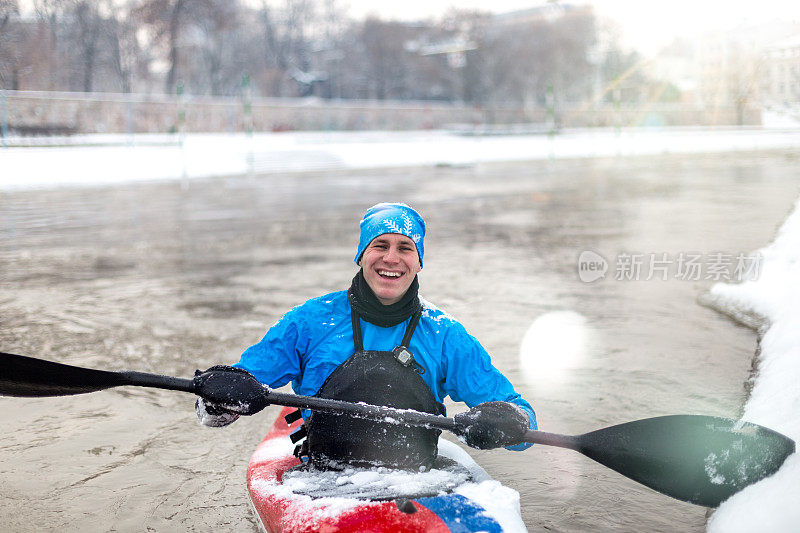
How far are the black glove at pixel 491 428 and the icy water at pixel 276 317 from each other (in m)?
0.78

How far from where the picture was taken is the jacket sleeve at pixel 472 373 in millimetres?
2758

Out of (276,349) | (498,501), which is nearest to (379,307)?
(276,349)

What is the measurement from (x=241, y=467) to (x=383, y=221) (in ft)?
4.99

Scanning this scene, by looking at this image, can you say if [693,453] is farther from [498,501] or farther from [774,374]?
[774,374]

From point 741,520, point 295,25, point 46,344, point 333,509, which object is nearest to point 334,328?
point 333,509

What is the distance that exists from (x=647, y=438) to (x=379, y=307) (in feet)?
3.51

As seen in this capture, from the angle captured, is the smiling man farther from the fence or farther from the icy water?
the fence

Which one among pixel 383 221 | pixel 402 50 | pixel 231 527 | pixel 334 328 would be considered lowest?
pixel 231 527

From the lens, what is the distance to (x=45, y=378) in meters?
2.79

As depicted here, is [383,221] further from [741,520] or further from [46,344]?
[46,344]

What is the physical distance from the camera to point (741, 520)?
98.9 inches

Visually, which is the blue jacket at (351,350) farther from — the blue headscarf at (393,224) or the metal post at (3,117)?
the metal post at (3,117)

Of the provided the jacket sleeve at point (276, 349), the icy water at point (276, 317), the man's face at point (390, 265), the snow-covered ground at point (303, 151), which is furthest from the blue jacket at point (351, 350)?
the snow-covered ground at point (303, 151)

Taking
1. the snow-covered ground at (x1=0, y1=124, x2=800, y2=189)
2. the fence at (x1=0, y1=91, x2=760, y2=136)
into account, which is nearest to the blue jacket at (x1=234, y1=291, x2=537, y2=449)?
the snow-covered ground at (x1=0, y1=124, x2=800, y2=189)
